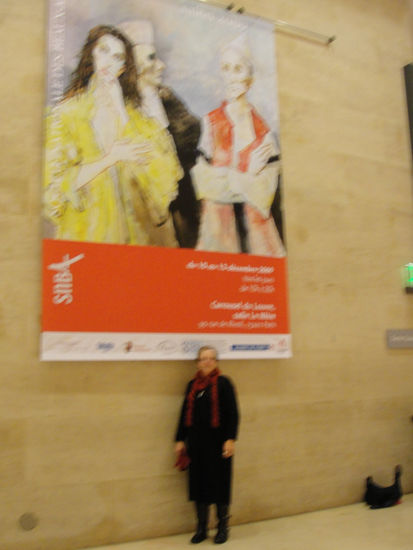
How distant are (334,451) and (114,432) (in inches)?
110

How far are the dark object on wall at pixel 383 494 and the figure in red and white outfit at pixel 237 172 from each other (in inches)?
117

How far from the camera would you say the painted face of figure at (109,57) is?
5.92m

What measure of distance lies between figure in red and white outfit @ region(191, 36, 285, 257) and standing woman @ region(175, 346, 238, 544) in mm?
1512

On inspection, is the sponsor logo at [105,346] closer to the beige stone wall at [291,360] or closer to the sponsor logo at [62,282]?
the beige stone wall at [291,360]

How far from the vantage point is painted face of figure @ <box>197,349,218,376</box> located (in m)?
5.45

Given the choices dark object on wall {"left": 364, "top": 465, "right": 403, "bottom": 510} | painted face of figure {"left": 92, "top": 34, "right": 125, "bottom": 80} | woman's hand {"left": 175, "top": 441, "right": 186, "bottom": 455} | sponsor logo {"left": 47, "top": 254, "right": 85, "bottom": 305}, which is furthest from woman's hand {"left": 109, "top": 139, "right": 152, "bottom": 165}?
dark object on wall {"left": 364, "top": 465, "right": 403, "bottom": 510}

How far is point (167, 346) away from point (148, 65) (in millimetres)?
3187

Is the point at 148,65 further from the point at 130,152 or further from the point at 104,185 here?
the point at 104,185

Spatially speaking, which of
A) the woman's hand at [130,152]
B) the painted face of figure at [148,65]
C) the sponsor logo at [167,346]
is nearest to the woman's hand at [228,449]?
the sponsor logo at [167,346]

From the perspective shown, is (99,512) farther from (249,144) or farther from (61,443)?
(249,144)

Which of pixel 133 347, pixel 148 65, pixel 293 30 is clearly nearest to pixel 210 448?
pixel 133 347

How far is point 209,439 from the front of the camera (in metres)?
5.32

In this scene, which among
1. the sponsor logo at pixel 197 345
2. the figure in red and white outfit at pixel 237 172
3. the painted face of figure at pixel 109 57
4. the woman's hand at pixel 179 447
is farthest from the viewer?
the figure in red and white outfit at pixel 237 172

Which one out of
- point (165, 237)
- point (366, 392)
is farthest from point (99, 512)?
point (366, 392)
